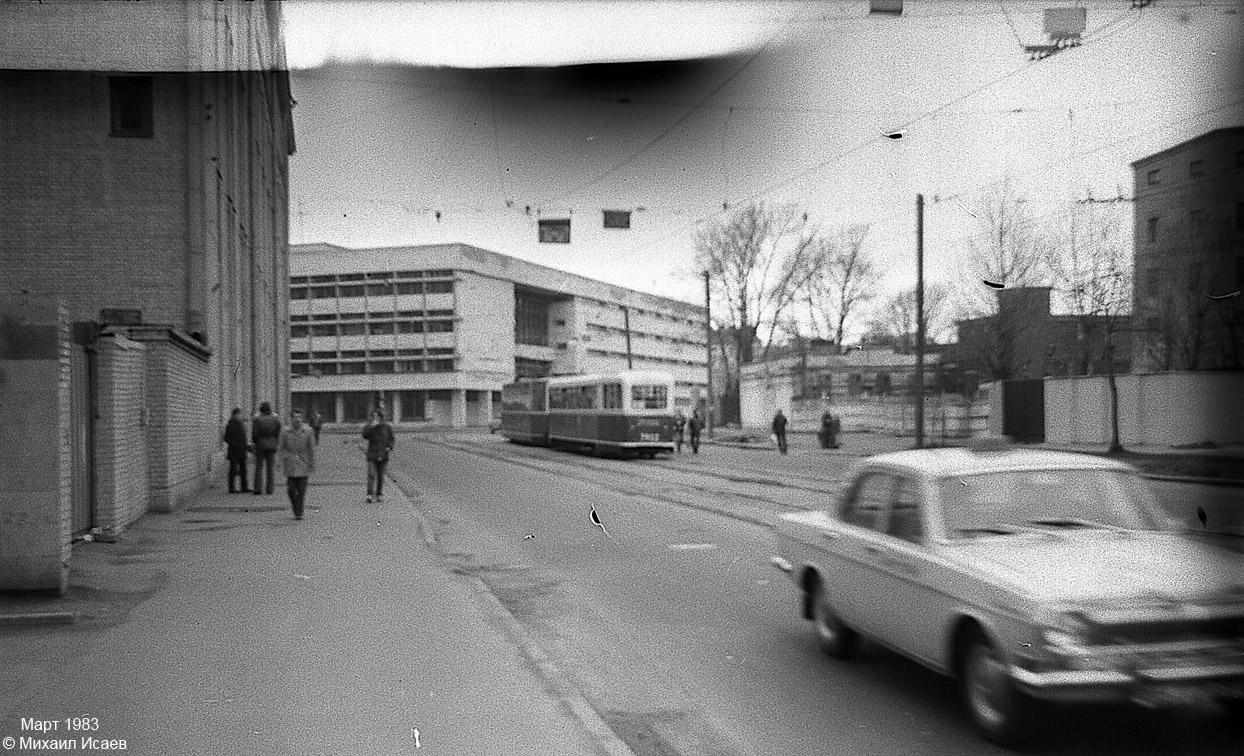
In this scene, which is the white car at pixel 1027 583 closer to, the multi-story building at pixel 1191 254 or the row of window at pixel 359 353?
Answer: the multi-story building at pixel 1191 254

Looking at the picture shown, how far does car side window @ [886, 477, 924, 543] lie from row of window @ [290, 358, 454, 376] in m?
69.6

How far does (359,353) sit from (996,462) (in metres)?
72.4

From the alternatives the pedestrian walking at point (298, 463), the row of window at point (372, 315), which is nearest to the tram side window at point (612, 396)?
the pedestrian walking at point (298, 463)

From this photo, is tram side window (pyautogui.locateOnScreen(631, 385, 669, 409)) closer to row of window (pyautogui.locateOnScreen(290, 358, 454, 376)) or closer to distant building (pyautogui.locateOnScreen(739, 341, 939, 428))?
distant building (pyautogui.locateOnScreen(739, 341, 939, 428))

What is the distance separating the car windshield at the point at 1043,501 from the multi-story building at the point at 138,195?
1094 centimetres

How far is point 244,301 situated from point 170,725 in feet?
84.0

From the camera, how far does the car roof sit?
615 cm

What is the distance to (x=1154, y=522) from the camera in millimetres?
5887

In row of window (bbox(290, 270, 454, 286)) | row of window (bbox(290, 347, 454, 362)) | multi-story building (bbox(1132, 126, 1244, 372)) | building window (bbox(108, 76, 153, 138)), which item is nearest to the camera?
multi-story building (bbox(1132, 126, 1244, 372))

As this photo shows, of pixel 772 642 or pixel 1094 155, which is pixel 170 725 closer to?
pixel 772 642

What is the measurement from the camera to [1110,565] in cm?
521

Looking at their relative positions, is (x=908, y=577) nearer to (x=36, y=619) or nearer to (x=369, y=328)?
(x=36, y=619)

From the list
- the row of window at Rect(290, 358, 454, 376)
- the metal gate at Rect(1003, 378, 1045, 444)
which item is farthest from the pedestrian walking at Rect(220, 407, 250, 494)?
the row of window at Rect(290, 358, 454, 376)

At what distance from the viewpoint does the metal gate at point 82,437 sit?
38.9ft
